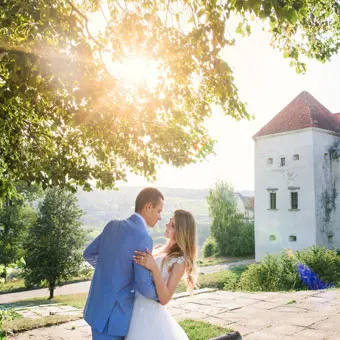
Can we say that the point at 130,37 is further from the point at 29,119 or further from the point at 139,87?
the point at 29,119

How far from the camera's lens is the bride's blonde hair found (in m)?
3.71

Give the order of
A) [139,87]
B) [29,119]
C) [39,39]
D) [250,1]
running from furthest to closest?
[29,119], [139,87], [39,39], [250,1]

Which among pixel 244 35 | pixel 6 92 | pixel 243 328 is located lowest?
pixel 243 328

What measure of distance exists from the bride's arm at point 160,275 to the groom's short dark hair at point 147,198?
1.48 feet

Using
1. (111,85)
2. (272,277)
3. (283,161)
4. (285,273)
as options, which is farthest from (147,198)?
(283,161)

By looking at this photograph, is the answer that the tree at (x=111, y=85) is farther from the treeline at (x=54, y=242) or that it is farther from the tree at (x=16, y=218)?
the tree at (x=16, y=218)

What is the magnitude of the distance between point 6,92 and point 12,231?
3156cm

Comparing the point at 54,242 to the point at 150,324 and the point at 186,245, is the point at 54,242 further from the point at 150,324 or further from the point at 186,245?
the point at 150,324

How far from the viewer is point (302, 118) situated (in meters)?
33.0

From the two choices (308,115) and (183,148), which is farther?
(308,115)

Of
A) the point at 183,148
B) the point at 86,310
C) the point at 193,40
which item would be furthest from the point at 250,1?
the point at 183,148

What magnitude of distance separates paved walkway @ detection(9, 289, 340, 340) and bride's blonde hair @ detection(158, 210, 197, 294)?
139 inches

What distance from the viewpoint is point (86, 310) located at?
3.18 metres

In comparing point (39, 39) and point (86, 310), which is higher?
point (39, 39)
